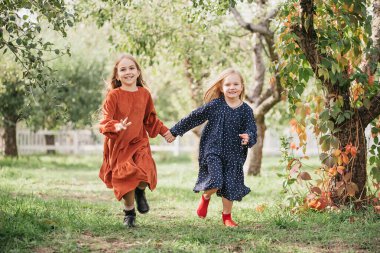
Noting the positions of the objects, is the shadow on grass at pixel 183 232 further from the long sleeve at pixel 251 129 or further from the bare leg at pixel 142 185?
the long sleeve at pixel 251 129

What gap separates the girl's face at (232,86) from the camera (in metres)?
5.61

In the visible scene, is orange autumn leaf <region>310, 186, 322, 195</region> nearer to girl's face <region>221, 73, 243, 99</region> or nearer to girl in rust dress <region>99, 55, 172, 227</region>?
girl's face <region>221, 73, 243, 99</region>

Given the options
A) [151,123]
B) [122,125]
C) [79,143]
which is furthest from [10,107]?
[122,125]

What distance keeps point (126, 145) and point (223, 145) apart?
3.19ft

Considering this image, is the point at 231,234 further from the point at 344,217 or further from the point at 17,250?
the point at 17,250

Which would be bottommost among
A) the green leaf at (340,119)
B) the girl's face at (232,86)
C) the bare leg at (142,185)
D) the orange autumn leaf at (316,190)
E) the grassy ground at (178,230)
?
the grassy ground at (178,230)

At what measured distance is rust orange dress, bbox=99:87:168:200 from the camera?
17.3 ft

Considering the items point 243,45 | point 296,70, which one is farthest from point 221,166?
point 243,45

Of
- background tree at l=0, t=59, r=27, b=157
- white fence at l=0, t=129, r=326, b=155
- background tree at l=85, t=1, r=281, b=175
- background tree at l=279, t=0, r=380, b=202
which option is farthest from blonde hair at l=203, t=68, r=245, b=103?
white fence at l=0, t=129, r=326, b=155

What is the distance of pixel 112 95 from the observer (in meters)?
5.46

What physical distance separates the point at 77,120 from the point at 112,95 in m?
13.6

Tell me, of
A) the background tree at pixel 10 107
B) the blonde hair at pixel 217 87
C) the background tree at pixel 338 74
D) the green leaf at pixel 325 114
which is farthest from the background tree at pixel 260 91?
the background tree at pixel 10 107

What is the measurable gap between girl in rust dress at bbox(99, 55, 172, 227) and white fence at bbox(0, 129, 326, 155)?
15.5 metres

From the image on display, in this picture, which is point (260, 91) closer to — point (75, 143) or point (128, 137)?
point (128, 137)
